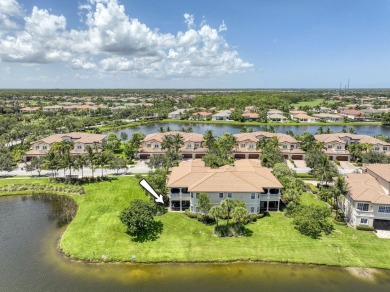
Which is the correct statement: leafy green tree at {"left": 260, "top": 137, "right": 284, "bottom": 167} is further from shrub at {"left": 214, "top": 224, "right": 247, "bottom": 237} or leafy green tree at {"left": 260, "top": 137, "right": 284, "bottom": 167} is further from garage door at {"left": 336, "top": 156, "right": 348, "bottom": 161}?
shrub at {"left": 214, "top": 224, "right": 247, "bottom": 237}

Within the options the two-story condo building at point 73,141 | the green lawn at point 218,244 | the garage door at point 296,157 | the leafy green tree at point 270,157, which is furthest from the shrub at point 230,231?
the two-story condo building at point 73,141

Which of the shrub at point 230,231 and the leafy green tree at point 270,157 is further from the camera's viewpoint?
the leafy green tree at point 270,157

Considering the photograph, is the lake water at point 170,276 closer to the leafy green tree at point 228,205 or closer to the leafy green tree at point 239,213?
the leafy green tree at point 239,213

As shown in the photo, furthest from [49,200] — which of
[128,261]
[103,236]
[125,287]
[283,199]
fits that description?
[283,199]

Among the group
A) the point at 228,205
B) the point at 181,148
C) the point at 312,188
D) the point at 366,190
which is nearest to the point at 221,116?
the point at 181,148

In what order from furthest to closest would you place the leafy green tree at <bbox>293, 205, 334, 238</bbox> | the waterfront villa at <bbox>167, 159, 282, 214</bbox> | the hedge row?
the hedge row
the waterfront villa at <bbox>167, 159, 282, 214</bbox>
the leafy green tree at <bbox>293, 205, 334, 238</bbox>

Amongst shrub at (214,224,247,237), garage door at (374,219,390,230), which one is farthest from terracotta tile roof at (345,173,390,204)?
shrub at (214,224,247,237)
